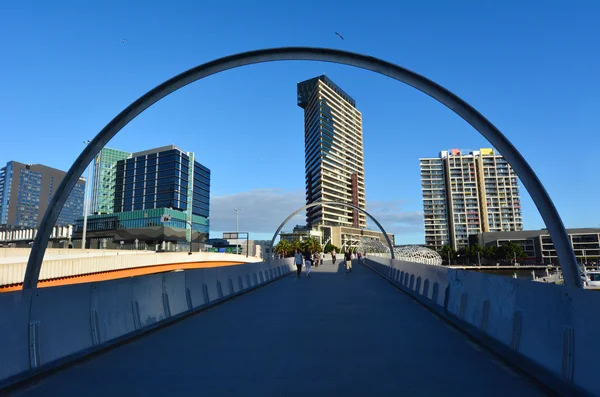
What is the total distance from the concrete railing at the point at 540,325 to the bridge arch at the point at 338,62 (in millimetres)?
1741

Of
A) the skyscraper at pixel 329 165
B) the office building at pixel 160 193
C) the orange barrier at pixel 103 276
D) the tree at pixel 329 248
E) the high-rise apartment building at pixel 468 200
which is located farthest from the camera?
the skyscraper at pixel 329 165

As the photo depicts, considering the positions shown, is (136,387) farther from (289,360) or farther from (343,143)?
(343,143)

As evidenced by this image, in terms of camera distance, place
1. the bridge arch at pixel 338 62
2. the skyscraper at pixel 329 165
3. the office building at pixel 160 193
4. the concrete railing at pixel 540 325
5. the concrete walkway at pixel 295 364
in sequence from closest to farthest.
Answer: the concrete railing at pixel 540 325 → the concrete walkway at pixel 295 364 → the bridge arch at pixel 338 62 → the office building at pixel 160 193 → the skyscraper at pixel 329 165

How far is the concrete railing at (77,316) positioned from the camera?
5.21m

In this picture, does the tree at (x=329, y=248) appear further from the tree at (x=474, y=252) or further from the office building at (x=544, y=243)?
the office building at (x=544, y=243)

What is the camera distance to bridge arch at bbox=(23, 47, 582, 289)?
323 inches

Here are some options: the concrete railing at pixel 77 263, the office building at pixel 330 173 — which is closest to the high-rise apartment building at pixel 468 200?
the office building at pixel 330 173

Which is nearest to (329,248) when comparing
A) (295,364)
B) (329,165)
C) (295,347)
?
(329,165)

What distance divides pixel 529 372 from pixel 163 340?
5795mm

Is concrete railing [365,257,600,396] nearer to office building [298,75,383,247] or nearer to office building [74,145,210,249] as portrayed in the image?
office building [74,145,210,249]

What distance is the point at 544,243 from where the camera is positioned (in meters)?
123

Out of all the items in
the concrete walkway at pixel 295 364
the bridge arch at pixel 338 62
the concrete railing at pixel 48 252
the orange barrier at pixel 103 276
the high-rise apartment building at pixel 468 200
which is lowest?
the orange barrier at pixel 103 276

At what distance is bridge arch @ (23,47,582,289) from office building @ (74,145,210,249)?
112 meters

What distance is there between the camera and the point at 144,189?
486 ft
